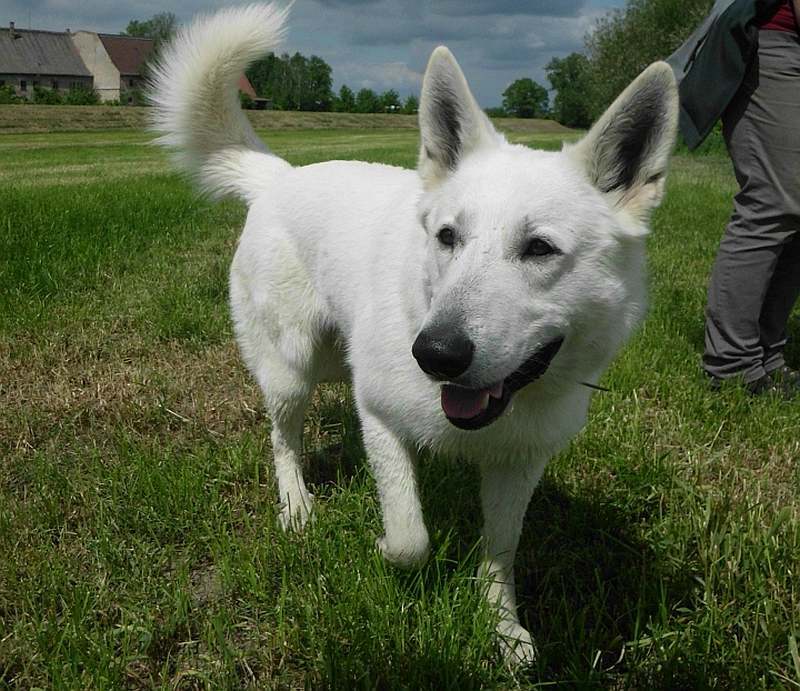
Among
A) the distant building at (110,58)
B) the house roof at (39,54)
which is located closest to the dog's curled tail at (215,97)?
the distant building at (110,58)

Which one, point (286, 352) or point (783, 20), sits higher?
point (783, 20)

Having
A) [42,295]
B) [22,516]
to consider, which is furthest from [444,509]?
[42,295]

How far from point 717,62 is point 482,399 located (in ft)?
9.21

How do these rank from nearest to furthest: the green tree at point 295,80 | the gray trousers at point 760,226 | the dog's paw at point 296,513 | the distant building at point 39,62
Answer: the dog's paw at point 296,513
the gray trousers at point 760,226
the distant building at point 39,62
the green tree at point 295,80

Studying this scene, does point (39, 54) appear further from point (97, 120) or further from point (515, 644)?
point (515, 644)

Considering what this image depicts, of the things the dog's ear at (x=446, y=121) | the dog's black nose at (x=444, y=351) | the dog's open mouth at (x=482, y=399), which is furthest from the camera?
the dog's ear at (x=446, y=121)

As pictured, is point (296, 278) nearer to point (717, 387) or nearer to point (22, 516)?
point (22, 516)

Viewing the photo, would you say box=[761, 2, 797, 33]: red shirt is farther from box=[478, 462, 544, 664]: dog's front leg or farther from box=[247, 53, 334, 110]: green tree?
box=[247, 53, 334, 110]: green tree

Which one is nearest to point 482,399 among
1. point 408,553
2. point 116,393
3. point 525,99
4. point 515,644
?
point 408,553

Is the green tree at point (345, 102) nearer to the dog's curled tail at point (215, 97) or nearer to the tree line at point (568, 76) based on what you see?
the tree line at point (568, 76)

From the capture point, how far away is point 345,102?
89750 millimetres

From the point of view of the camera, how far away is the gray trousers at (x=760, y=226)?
3.73m

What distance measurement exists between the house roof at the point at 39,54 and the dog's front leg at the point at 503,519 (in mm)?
93450

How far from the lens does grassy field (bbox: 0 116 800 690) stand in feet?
6.75
